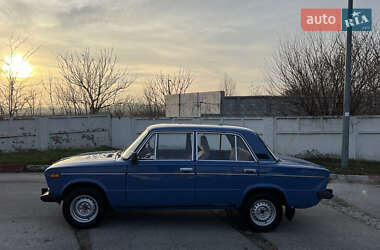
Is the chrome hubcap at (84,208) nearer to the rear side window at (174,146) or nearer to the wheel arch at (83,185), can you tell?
the wheel arch at (83,185)

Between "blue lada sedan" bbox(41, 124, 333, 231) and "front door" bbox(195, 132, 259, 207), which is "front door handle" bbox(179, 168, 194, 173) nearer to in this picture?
"blue lada sedan" bbox(41, 124, 333, 231)

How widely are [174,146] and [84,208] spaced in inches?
70.2

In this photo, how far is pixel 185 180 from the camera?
482 cm

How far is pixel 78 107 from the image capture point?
1964 cm

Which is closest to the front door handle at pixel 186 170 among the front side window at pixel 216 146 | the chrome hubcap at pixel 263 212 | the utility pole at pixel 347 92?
the front side window at pixel 216 146

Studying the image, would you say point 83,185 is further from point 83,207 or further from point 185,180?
point 185,180

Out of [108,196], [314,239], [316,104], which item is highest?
[316,104]

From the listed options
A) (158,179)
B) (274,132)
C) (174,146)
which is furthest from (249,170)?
(274,132)

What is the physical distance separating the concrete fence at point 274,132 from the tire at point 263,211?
23.7ft

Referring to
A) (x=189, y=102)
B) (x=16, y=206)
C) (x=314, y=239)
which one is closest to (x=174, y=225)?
(x=314, y=239)

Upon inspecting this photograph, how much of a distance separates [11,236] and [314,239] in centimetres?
461

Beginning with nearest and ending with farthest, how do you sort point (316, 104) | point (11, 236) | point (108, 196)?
point (11, 236), point (108, 196), point (316, 104)

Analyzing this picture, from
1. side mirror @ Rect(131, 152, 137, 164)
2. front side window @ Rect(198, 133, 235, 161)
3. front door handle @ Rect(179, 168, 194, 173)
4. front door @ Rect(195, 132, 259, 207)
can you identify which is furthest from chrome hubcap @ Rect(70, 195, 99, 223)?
front side window @ Rect(198, 133, 235, 161)

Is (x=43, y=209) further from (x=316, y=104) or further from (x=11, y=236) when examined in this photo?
(x=316, y=104)
